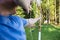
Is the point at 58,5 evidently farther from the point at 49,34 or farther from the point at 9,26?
the point at 9,26

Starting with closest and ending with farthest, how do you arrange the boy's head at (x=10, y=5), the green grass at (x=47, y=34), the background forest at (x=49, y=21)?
1. the boy's head at (x=10, y=5)
2. the green grass at (x=47, y=34)
3. the background forest at (x=49, y=21)

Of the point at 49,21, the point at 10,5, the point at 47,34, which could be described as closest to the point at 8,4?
the point at 10,5

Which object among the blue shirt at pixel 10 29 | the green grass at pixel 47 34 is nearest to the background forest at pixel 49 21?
the green grass at pixel 47 34

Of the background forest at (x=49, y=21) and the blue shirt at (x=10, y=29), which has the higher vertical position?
the blue shirt at (x=10, y=29)

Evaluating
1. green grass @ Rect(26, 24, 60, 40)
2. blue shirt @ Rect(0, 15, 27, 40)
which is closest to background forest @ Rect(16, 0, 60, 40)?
green grass @ Rect(26, 24, 60, 40)

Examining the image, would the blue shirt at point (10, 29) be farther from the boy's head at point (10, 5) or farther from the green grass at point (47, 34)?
the green grass at point (47, 34)

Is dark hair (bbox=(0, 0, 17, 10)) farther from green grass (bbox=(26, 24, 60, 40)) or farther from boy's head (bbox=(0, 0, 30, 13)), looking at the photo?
green grass (bbox=(26, 24, 60, 40))

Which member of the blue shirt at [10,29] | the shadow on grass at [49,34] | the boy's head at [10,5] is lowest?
the shadow on grass at [49,34]

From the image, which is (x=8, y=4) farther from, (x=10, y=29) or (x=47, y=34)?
(x=47, y=34)

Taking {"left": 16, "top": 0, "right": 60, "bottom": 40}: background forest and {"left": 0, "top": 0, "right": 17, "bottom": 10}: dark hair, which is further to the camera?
{"left": 16, "top": 0, "right": 60, "bottom": 40}: background forest

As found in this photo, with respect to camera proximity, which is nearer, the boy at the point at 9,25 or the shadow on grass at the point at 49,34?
the boy at the point at 9,25

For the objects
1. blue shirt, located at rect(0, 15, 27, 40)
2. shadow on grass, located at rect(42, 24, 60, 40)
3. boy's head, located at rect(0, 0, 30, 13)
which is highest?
boy's head, located at rect(0, 0, 30, 13)

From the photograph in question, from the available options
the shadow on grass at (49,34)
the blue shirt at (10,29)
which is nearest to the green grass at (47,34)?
the shadow on grass at (49,34)

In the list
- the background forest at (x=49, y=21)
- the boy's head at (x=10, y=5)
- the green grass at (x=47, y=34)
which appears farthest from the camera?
the background forest at (x=49, y=21)
